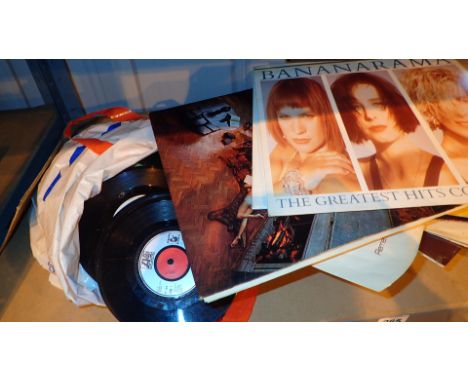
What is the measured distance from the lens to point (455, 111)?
0.55 meters

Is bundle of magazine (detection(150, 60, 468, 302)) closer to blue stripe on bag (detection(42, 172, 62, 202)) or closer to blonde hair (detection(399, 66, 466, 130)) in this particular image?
blonde hair (detection(399, 66, 466, 130))

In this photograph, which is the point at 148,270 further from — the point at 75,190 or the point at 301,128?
the point at 301,128

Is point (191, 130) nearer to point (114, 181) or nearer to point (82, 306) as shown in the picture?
point (114, 181)

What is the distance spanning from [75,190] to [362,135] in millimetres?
429

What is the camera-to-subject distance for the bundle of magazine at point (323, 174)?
0.43m

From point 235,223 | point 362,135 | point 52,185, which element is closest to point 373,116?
point 362,135

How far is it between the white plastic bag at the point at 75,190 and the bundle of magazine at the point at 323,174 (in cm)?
6

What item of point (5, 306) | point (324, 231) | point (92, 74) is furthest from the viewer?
point (92, 74)

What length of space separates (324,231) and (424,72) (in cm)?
38

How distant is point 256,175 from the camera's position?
492mm

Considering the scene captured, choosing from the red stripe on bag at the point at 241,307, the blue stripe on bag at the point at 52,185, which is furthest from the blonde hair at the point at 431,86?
the blue stripe on bag at the point at 52,185

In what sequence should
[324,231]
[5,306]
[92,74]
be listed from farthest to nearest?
[92,74] → [5,306] → [324,231]

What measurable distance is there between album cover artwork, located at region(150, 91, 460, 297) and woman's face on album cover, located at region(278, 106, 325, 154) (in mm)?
59
